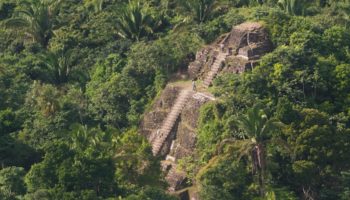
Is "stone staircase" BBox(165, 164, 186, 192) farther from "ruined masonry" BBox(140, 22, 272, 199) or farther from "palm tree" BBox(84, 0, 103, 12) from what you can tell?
"palm tree" BBox(84, 0, 103, 12)

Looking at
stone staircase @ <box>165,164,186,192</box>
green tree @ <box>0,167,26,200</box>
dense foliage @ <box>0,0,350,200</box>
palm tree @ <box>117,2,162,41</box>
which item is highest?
palm tree @ <box>117,2,162,41</box>

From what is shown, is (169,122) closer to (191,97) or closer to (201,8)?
(191,97)

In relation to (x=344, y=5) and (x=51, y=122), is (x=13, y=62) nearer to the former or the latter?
(x=51, y=122)

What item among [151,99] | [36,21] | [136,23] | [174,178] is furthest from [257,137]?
[36,21]

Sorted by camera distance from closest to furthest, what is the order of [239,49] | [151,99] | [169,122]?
[169,122], [239,49], [151,99]

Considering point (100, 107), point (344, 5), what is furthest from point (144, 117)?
point (344, 5)

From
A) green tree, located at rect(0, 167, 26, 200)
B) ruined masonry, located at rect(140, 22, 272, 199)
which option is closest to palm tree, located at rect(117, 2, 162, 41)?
ruined masonry, located at rect(140, 22, 272, 199)

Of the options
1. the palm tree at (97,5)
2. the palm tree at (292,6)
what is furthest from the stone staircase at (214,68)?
the palm tree at (97,5)
